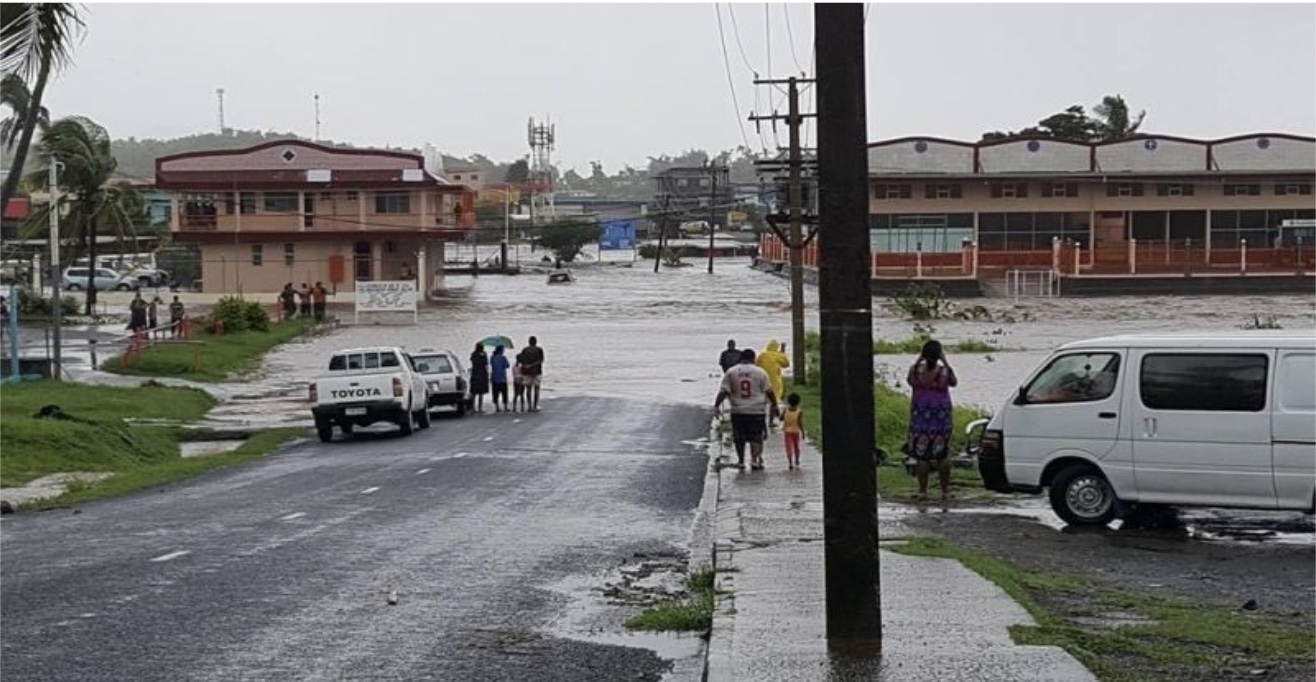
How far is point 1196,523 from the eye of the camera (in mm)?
16422

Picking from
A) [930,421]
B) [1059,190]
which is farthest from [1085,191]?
[930,421]

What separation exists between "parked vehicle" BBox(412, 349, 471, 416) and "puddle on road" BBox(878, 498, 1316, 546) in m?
21.8

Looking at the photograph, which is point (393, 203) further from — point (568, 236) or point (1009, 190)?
→ point (568, 236)

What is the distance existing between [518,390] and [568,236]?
370ft

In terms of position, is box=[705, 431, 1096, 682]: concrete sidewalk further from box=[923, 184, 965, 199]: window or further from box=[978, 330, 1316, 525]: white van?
box=[923, 184, 965, 199]: window

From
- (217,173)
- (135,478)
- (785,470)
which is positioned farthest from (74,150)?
(785,470)

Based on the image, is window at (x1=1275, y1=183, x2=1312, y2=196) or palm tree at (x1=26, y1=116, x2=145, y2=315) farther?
window at (x1=1275, y1=183, x2=1312, y2=196)

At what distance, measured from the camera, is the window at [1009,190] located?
98688mm

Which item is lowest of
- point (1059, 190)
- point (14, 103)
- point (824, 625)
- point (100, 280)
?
point (824, 625)

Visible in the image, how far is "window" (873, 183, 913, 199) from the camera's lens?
3863 inches

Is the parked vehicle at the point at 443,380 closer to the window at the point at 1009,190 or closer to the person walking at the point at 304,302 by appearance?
the person walking at the point at 304,302

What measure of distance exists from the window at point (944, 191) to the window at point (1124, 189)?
8294mm

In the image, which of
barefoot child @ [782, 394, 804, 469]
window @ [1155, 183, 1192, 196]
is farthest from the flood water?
window @ [1155, 183, 1192, 196]

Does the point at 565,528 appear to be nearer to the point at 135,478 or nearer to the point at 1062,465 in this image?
the point at 1062,465
